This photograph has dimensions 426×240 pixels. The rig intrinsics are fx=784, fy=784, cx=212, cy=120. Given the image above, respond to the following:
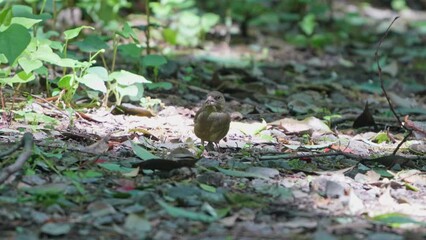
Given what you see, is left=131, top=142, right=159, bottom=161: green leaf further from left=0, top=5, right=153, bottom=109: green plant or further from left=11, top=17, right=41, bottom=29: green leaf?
left=11, top=17, right=41, bottom=29: green leaf

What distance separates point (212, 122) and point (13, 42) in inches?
36.6

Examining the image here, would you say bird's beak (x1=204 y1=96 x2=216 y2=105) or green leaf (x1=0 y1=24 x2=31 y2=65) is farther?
bird's beak (x1=204 y1=96 x2=216 y2=105)

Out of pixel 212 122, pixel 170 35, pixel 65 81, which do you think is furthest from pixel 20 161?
pixel 170 35

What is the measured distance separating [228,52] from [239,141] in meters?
2.97

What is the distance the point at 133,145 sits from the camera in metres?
3.29

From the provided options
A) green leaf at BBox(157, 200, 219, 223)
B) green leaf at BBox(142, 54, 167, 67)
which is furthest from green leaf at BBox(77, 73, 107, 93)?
green leaf at BBox(157, 200, 219, 223)

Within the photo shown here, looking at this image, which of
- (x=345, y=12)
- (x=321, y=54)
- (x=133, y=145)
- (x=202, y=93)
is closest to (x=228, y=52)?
(x=321, y=54)

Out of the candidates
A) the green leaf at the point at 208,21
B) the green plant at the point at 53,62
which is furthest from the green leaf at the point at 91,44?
the green leaf at the point at 208,21

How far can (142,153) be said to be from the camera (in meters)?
3.25

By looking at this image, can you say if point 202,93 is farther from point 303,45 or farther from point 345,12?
point 345,12

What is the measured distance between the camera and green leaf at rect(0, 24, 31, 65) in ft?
10.5

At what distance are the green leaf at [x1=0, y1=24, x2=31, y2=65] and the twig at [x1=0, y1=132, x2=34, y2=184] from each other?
426 mm

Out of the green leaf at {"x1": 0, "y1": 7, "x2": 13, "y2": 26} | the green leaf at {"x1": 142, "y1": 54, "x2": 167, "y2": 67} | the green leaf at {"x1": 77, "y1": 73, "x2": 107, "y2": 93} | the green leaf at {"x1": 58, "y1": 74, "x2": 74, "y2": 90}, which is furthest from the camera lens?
the green leaf at {"x1": 142, "y1": 54, "x2": 167, "y2": 67}

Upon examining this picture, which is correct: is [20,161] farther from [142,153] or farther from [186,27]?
[186,27]
